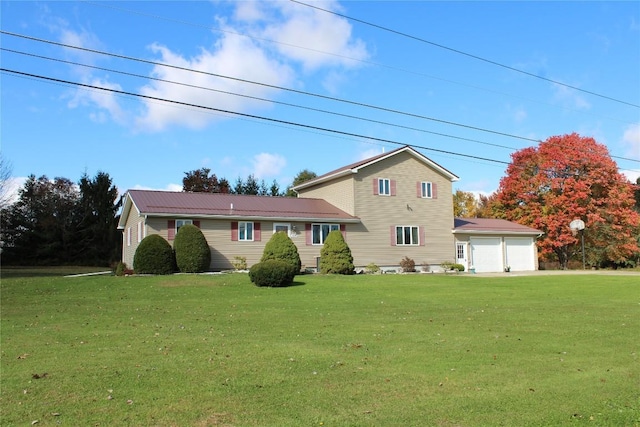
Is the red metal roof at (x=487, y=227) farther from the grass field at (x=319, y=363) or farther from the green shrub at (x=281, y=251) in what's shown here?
the grass field at (x=319, y=363)

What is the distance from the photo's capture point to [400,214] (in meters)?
32.1

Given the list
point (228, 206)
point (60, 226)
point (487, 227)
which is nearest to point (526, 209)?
point (487, 227)

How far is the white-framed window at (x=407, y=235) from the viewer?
32.0 metres

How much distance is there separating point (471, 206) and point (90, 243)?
41000mm

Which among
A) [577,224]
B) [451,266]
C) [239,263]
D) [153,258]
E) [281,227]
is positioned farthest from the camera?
[577,224]

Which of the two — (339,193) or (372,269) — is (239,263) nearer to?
(372,269)

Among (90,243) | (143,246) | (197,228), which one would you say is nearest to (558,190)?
(197,228)

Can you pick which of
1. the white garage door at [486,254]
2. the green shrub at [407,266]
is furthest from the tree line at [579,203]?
the green shrub at [407,266]

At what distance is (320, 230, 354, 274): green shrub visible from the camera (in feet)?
84.9

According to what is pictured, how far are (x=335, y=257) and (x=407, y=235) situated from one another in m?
7.95

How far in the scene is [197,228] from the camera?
24984mm

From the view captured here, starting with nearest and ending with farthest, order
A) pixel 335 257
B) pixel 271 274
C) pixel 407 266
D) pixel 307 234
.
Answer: pixel 271 274
pixel 335 257
pixel 307 234
pixel 407 266

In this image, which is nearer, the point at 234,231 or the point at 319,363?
the point at 319,363

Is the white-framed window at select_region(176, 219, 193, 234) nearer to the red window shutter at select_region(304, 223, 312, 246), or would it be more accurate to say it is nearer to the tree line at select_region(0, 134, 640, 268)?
the red window shutter at select_region(304, 223, 312, 246)
